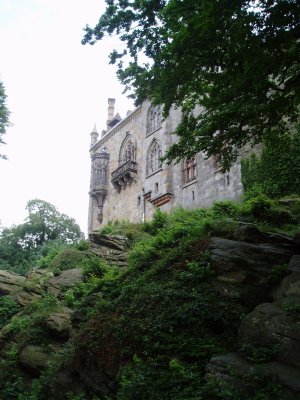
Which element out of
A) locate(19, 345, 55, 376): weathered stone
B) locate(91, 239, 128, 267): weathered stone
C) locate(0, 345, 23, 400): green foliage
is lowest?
locate(0, 345, 23, 400): green foliage

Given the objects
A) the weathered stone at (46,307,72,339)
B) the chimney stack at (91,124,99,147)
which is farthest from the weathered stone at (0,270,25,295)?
the chimney stack at (91,124,99,147)

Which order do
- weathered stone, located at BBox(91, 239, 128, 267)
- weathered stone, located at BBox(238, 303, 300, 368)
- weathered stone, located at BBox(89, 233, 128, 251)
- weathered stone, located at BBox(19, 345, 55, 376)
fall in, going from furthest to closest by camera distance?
weathered stone, located at BBox(89, 233, 128, 251), weathered stone, located at BBox(91, 239, 128, 267), weathered stone, located at BBox(19, 345, 55, 376), weathered stone, located at BBox(238, 303, 300, 368)

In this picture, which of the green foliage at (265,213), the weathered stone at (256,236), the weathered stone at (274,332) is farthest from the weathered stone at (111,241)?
the weathered stone at (274,332)

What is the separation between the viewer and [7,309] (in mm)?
16438

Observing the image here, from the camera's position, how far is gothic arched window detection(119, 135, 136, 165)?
35.5 meters

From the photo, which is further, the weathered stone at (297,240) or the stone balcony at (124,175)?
the stone balcony at (124,175)

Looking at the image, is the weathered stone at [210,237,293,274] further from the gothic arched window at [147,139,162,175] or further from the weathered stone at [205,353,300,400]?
the gothic arched window at [147,139,162,175]

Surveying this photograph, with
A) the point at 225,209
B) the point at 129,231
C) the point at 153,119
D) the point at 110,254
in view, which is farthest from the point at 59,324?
the point at 153,119

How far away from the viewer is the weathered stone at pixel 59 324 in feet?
39.1

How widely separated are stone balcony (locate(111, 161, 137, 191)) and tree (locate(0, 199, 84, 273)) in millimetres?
7408

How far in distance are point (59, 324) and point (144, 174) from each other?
21.3 metres

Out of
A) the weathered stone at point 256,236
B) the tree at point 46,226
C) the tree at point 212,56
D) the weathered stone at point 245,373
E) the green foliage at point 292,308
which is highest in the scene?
the tree at point 46,226

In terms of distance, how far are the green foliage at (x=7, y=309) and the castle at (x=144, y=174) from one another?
1098cm

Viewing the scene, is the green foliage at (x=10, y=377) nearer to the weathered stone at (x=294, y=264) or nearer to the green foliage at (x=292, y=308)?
the green foliage at (x=292, y=308)
